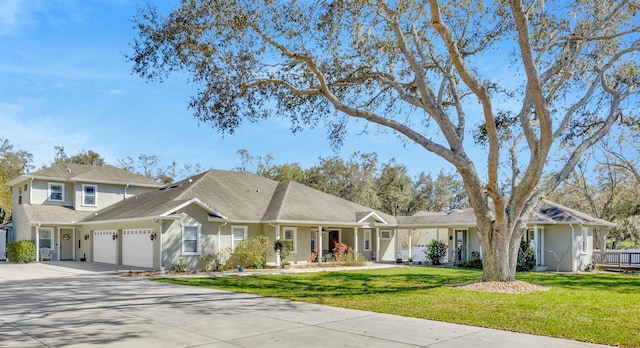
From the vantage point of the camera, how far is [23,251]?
27.8 meters

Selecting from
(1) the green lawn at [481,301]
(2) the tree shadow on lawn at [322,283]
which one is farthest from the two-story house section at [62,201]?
(2) the tree shadow on lawn at [322,283]

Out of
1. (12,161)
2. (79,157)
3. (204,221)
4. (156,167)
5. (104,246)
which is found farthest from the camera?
(156,167)

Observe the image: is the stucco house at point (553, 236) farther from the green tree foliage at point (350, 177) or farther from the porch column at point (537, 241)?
the green tree foliage at point (350, 177)

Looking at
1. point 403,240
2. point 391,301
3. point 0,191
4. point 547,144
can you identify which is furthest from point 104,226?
point 403,240

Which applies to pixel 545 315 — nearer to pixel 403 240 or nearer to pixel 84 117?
pixel 84 117

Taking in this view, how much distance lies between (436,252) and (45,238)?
21.7 meters

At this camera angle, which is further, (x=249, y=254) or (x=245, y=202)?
(x=245, y=202)

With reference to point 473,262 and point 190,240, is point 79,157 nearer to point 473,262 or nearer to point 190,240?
point 190,240

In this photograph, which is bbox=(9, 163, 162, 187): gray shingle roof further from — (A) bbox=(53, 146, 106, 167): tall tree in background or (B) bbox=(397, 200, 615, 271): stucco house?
(A) bbox=(53, 146, 106, 167): tall tree in background

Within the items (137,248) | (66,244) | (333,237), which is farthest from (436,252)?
(66,244)

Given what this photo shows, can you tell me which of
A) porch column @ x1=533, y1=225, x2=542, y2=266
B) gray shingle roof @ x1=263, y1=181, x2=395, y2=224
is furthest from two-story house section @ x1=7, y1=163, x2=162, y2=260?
porch column @ x1=533, y1=225, x2=542, y2=266

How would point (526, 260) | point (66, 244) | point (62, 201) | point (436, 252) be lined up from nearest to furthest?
1. point (526, 260)
2. point (436, 252)
3. point (66, 244)
4. point (62, 201)

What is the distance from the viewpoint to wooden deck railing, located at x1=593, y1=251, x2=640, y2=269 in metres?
26.2

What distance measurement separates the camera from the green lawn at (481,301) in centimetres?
927
